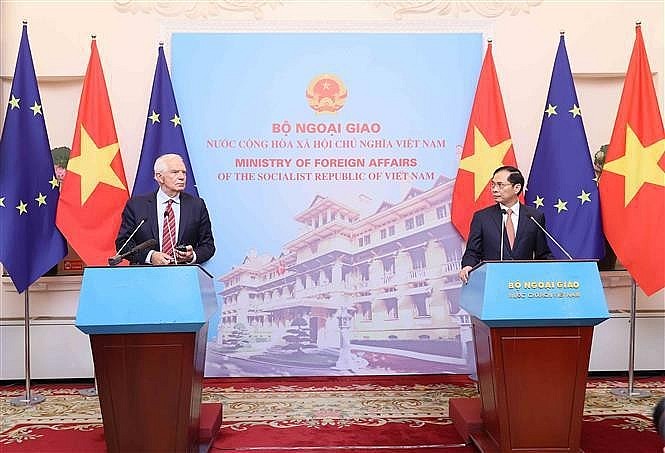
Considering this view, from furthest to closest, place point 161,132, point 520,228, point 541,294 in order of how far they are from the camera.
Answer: point 161,132
point 520,228
point 541,294

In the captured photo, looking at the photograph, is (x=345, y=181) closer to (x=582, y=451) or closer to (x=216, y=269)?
(x=216, y=269)

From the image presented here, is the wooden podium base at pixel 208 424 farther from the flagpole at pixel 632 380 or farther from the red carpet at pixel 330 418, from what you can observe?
the flagpole at pixel 632 380

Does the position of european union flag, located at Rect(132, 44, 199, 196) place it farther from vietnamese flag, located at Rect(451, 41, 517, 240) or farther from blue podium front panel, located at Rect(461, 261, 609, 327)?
blue podium front panel, located at Rect(461, 261, 609, 327)

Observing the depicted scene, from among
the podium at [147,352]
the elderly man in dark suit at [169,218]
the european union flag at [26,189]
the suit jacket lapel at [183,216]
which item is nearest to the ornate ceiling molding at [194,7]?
the european union flag at [26,189]

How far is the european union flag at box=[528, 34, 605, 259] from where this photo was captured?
4914mm

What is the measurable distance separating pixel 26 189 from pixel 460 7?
340 centimetres

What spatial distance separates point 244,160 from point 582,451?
3.13 m

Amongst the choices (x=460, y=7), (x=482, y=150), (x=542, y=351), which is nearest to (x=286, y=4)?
(x=460, y=7)

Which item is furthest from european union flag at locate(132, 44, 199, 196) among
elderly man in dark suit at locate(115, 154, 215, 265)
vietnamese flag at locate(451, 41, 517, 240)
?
vietnamese flag at locate(451, 41, 517, 240)

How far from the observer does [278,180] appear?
540cm

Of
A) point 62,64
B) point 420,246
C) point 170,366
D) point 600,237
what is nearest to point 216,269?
point 420,246

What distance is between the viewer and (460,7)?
5453 mm

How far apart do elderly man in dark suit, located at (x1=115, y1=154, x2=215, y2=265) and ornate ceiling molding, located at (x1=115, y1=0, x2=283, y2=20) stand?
1864mm

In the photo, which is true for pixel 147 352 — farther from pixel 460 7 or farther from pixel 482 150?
pixel 460 7
